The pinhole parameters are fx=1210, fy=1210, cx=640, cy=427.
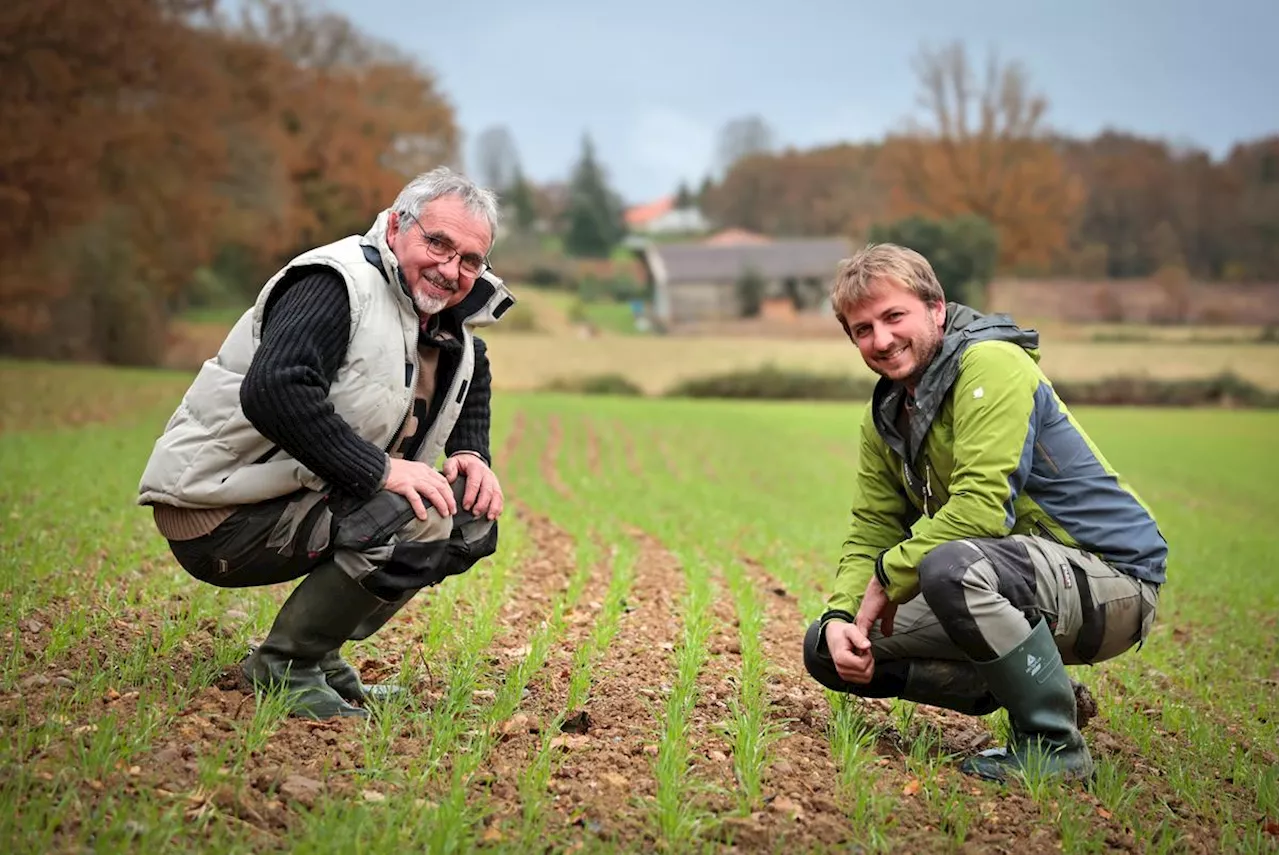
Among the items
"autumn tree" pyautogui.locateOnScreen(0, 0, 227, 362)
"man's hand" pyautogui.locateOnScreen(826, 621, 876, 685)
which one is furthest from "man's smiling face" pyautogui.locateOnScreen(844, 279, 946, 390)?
"autumn tree" pyautogui.locateOnScreen(0, 0, 227, 362)

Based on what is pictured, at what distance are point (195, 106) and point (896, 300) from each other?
33114 millimetres

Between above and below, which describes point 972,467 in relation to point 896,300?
below

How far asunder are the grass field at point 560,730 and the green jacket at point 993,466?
75 cm

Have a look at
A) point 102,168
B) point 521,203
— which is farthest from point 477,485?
point 521,203

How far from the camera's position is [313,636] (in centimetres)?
433

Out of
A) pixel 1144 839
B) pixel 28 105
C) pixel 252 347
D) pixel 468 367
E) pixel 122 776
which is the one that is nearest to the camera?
pixel 122 776

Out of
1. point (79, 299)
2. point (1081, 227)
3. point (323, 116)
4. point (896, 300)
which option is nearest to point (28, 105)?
point (79, 299)

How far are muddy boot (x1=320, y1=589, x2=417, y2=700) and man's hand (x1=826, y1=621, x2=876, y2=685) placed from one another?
158cm

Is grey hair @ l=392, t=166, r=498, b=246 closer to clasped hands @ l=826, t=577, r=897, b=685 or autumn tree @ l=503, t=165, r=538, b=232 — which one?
clasped hands @ l=826, t=577, r=897, b=685

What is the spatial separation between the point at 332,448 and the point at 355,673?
1.07 m

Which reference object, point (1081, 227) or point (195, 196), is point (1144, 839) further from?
point (1081, 227)

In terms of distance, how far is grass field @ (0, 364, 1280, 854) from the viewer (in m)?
3.36

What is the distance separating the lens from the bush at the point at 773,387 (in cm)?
4447

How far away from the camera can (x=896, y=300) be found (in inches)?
172
